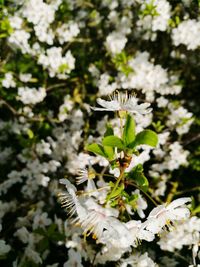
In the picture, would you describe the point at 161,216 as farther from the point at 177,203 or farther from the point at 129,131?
the point at 129,131

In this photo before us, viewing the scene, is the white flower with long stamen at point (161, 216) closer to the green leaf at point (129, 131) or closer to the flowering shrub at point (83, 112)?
the green leaf at point (129, 131)

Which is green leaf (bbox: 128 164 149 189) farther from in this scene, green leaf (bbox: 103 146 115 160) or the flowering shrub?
the flowering shrub

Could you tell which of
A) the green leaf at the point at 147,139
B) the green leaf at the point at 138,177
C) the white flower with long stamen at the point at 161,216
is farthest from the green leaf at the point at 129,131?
the white flower with long stamen at the point at 161,216

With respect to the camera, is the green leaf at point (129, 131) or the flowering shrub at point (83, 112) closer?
the green leaf at point (129, 131)

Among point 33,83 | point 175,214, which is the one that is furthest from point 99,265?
point 33,83

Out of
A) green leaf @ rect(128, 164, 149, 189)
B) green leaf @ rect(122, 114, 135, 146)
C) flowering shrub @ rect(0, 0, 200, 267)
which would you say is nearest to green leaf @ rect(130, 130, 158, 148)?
green leaf @ rect(122, 114, 135, 146)

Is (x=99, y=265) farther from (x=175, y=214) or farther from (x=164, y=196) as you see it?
(x=175, y=214)
